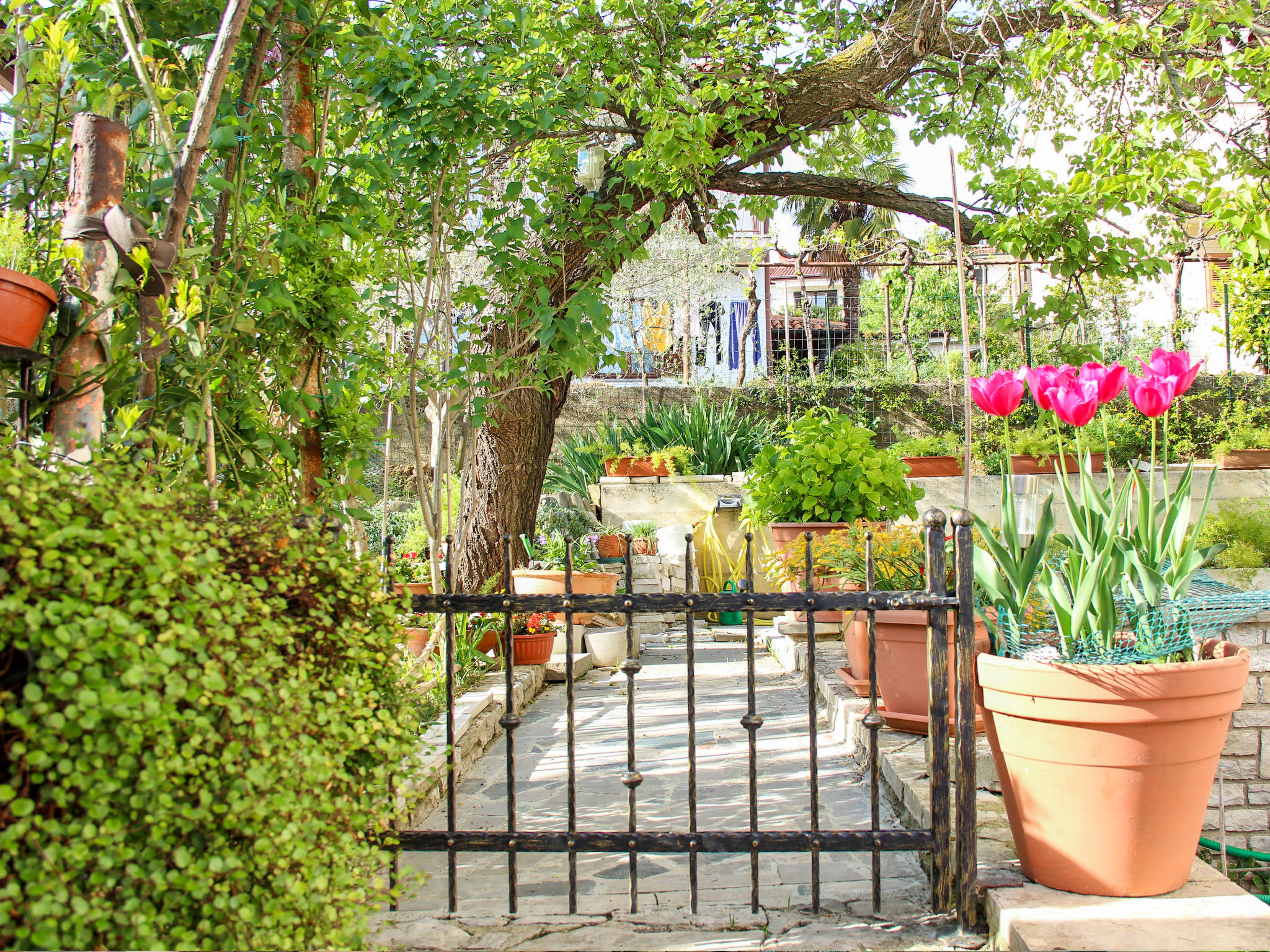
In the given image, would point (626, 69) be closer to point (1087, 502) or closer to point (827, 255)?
point (1087, 502)

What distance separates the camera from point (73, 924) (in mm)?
1091

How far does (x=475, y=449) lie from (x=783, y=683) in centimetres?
239

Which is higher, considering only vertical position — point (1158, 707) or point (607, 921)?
point (1158, 707)

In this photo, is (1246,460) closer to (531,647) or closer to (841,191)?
(841,191)

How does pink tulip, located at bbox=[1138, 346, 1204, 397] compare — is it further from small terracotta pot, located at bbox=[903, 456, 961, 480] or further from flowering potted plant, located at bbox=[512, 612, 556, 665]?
small terracotta pot, located at bbox=[903, 456, 961, 480]

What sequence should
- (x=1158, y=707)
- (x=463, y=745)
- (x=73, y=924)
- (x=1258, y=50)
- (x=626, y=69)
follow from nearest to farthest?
(x=73, y=924)
(x=1158, y=707)
(x=1258, y=50)
(x=463, y=745)
(x=626, y=69)

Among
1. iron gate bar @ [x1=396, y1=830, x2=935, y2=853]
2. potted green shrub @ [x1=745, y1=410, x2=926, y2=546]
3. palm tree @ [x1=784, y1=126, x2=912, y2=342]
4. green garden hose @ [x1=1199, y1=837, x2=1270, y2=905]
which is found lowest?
green garden hose @ [x1=1199, y1=837, x2=1270, y2=905]

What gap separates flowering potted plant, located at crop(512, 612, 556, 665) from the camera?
4.74 m

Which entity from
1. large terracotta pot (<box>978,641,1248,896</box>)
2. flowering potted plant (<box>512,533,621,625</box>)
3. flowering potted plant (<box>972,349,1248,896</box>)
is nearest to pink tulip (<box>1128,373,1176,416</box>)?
flowering potted plant (<box>972,349,1248,896</box>)

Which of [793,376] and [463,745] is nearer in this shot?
[463,745]

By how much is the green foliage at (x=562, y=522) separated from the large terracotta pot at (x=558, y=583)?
963mm

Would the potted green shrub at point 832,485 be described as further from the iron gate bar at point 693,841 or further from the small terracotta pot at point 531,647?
the iron gate bar at point 693,841

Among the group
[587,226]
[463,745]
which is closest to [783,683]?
[463,745]

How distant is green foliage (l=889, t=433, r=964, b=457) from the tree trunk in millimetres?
3860
